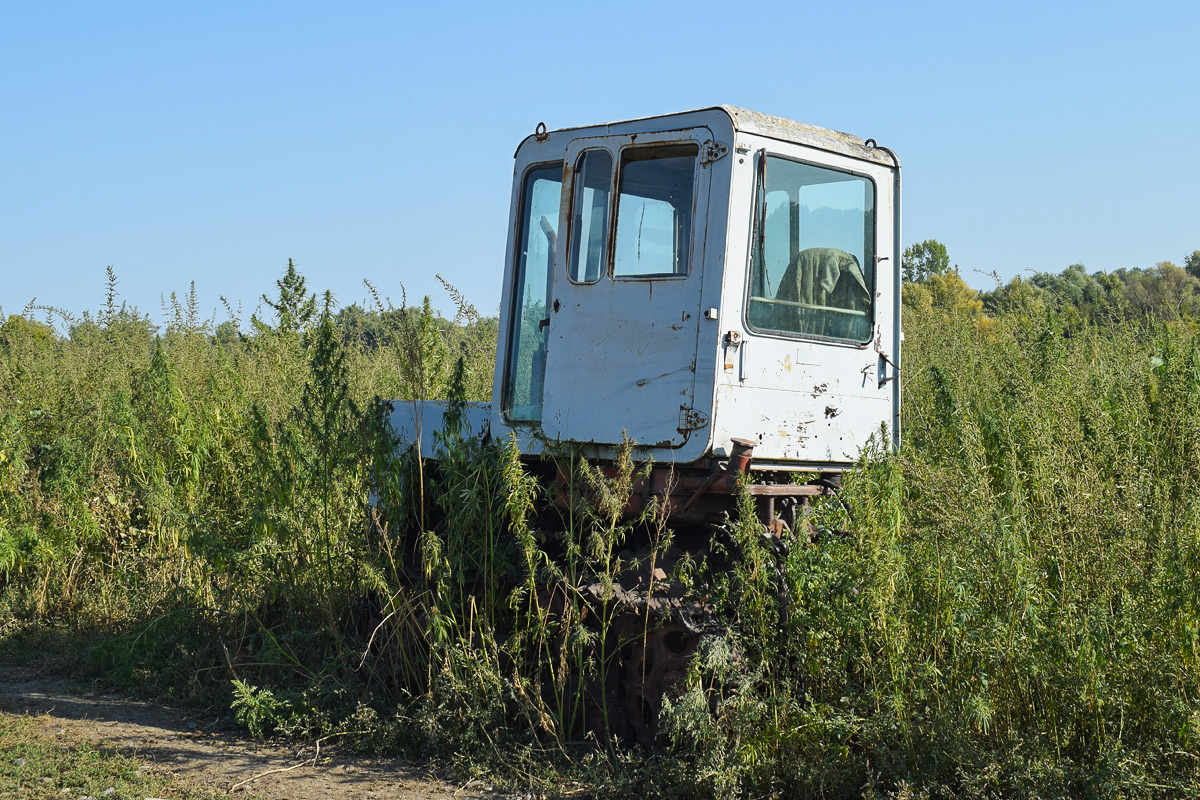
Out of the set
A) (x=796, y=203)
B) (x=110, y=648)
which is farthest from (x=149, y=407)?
(x=796, y=203)

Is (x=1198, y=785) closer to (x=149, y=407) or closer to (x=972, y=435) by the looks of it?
(x=972, y=435)

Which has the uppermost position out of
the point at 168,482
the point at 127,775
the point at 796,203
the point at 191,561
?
the point at 796,203

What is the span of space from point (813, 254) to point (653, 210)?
3.15 feet

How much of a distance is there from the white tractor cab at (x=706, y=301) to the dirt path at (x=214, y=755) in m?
1.91

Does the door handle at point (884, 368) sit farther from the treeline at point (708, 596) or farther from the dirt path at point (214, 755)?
the dirt path at point (214, 755)

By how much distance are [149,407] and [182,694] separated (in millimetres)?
3455

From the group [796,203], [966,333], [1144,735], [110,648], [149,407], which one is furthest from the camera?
[966,333]

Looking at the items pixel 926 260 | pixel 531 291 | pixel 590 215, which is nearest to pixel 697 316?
pixel 590 215

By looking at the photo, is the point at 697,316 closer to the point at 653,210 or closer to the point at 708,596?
the point at 653,210

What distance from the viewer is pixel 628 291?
546cm

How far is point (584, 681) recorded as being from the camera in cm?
539

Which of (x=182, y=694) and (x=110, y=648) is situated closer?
(x=182, y=694)

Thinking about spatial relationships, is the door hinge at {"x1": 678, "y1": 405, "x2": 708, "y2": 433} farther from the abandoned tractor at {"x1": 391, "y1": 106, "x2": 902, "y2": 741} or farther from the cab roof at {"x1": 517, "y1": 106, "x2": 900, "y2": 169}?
the cab roof at {"x1": 517, "y1": 106, "x2": 900, "y2": 169}

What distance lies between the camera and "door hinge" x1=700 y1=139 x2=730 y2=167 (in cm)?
528
